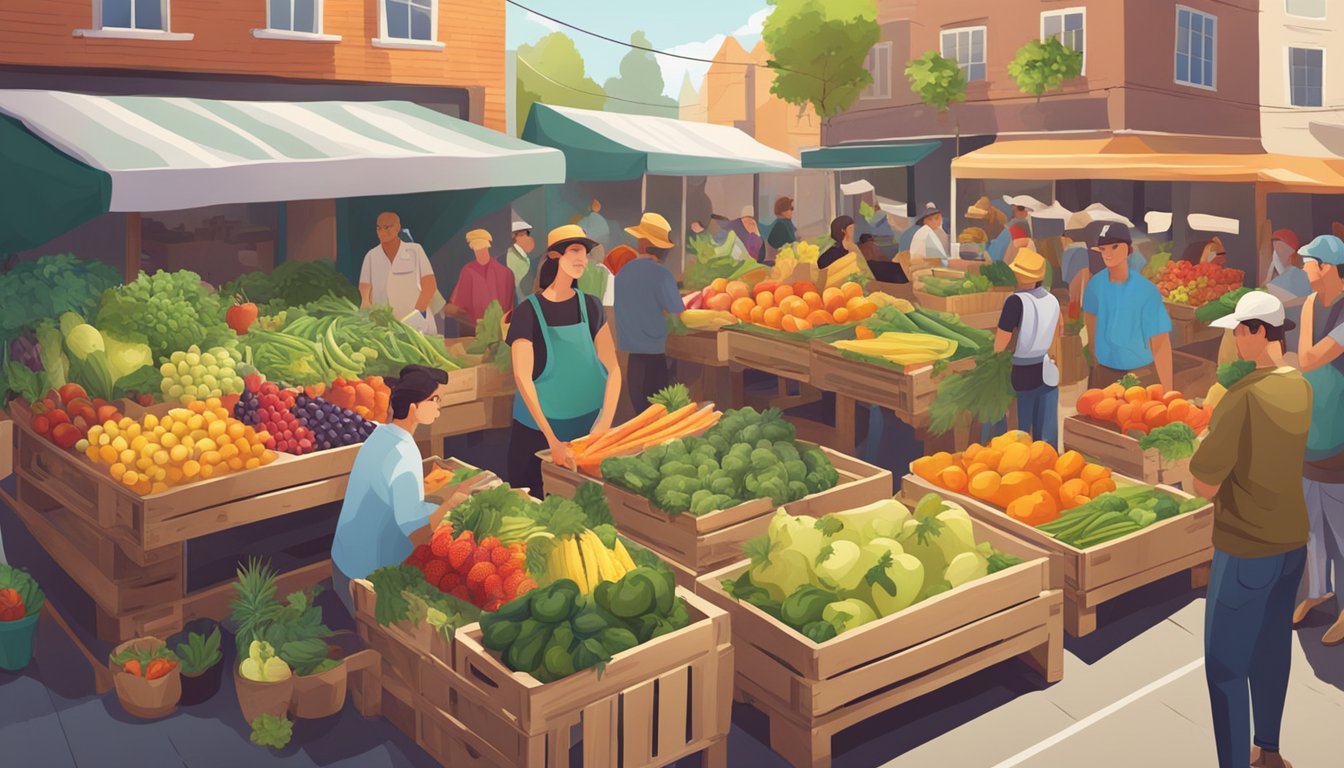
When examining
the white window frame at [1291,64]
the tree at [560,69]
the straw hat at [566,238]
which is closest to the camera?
the straw hat at [566,238]

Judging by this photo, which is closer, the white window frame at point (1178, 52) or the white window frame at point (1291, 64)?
the white window frame at point (1178, 52)

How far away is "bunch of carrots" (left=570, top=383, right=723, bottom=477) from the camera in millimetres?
6855

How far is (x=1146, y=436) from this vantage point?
7.75 m

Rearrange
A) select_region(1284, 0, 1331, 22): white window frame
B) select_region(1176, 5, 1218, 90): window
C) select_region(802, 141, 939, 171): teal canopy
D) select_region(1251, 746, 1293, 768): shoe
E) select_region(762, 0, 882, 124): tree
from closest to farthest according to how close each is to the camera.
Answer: select_region(1251, 746, 1293, 768): shoe → select_region(1176, 5, 1218, 90): window → select_region(802, 141, 939, 171): teal canopy → select_region(1284, 0, 1331, 22): white window frame → select_region(762, 0, 882, 124): tree

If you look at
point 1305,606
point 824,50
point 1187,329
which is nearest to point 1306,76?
point 824,50

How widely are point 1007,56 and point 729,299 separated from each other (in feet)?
59.7

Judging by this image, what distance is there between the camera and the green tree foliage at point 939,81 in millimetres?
26625

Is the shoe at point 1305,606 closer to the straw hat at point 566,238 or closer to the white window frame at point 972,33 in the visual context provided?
the straw hat at point 566,238

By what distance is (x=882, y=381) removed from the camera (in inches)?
340

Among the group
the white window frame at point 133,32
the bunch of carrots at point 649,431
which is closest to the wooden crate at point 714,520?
the bunch of carrots at point 649,431

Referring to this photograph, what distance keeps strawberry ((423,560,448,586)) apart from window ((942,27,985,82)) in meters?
24.1

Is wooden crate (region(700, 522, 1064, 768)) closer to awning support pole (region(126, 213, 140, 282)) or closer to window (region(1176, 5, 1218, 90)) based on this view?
awning support pole (region(126, 213, 140, 282))

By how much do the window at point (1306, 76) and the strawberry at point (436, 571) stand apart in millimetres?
28264

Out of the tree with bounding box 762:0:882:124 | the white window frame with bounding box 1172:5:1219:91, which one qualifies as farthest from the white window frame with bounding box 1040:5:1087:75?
the tree with bounding box 762:0:882:124
